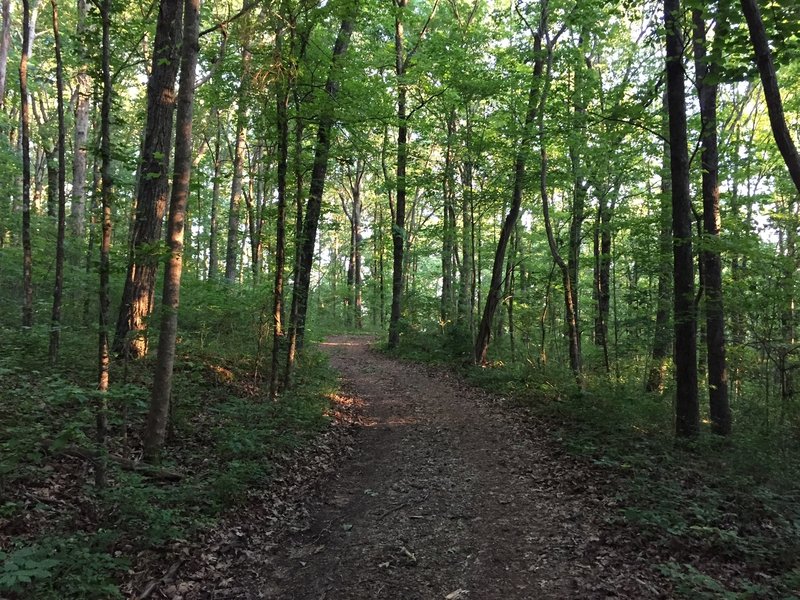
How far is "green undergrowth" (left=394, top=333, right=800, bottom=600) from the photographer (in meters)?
4.12

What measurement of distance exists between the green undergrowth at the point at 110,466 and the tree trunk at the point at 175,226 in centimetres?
33

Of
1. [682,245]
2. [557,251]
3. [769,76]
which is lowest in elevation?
[682,245]

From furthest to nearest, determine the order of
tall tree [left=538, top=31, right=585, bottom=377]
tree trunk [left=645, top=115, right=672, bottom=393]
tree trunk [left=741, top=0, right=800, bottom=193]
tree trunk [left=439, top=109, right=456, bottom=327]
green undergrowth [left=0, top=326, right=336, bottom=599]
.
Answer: tree trunk [left=439, top=109, right=456, bottom=327], tall tree [left=538, top=31, right=585, bottom=377], tree trunk [left=645, top=115, right=672, bottom=393], tree trunk [left=741, top=0, right=800, bottom=193], green undergrowth [left=0, top=326, right=336, bottom=599]

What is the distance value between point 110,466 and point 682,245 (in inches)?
338

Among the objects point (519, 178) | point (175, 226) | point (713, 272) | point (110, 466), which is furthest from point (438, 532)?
point (519, 178)

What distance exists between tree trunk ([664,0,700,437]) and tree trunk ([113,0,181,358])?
7925mm

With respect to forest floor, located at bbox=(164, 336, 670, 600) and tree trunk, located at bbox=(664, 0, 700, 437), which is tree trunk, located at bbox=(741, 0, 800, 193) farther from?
forest floor, located at bbox=(164, 336, 670, 600)

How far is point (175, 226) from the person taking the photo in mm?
5910

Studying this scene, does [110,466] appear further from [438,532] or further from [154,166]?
[154,166]

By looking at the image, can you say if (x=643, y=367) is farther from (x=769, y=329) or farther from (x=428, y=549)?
(x=428, y=549)

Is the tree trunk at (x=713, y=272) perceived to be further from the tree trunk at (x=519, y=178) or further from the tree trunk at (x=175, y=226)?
the tree trunk at (x=175, y=226)

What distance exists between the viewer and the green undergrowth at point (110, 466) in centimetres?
359

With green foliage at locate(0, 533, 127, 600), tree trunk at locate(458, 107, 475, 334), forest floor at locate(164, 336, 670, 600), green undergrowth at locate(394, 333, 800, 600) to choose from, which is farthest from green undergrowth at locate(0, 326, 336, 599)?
tree trunk at locate(458, 107, 475, 334)

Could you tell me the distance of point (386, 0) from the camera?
13.4 meters
